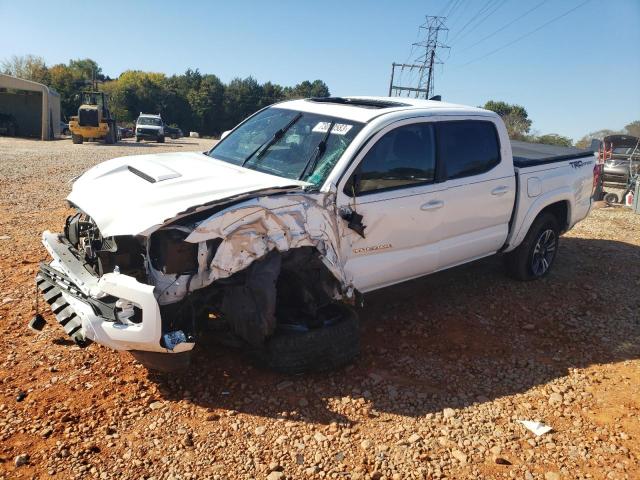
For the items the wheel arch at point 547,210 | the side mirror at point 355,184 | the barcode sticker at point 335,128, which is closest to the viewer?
the side mirror at point 355,184

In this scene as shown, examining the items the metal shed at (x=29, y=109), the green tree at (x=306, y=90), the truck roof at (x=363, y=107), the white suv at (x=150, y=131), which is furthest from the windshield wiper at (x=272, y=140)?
the green tree at (x=306, y=90)

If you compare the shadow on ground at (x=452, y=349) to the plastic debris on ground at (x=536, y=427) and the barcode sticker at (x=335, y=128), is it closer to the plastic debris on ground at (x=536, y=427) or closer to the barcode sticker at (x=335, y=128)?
the plastic debris on ground at (x=536, y=427)

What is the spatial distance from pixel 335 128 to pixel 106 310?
2.27m

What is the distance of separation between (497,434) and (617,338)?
2.29m

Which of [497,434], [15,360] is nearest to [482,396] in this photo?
[497,434]

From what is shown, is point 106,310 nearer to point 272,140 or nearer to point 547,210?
point 272,140

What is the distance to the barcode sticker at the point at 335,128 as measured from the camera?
14.0 feet

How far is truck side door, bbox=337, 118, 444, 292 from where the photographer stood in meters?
4.05

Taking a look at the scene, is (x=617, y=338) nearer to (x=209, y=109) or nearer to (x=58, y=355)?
(x=58, y=355)

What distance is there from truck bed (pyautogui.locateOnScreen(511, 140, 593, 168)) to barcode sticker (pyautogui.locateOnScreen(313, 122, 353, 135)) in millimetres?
2169

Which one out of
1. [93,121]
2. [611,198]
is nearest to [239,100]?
[93,121]

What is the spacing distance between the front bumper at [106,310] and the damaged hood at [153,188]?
35 cm

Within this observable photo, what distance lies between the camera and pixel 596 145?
7.19 metres

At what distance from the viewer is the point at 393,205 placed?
423 centimetres
